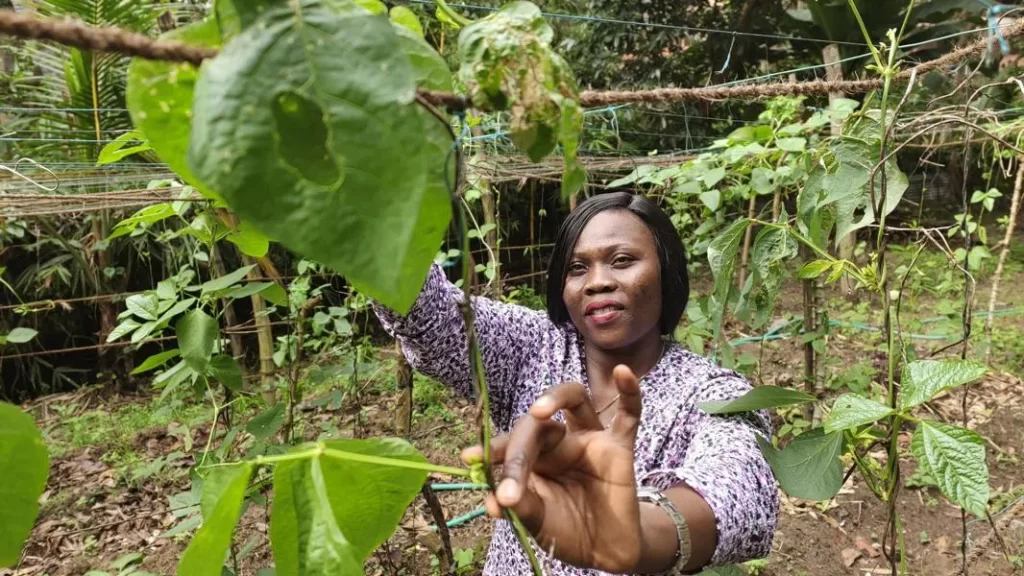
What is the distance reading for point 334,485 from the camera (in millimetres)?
495

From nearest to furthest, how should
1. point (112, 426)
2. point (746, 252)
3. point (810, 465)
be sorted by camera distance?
point (810, 465) → point (746, 252) → point (112, 426)

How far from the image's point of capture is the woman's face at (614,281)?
1165mm

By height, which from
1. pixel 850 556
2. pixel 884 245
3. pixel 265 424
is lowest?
pixel 850 556

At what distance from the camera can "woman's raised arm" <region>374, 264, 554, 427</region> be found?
1088mm

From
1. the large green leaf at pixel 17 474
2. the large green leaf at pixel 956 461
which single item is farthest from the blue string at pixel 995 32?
the large green leaf at pixel 17 474

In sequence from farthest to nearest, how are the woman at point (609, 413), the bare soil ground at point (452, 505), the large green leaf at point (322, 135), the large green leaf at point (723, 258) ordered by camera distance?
the bare soil ground at point (452, 505), the large green leaf at point (723, 258), the woman at point (609, 413), the large green leaf at point (322, 135)

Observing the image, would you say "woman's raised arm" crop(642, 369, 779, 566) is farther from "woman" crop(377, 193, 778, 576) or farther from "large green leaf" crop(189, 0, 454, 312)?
"large green leaf" crop(189, 0, 454, 312)

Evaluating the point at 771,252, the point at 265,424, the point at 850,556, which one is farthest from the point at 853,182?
the point at 850,556

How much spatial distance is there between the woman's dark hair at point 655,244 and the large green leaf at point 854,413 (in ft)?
1.58

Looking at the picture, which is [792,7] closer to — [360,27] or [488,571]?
[488,571]

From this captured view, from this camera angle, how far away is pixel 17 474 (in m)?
0.44

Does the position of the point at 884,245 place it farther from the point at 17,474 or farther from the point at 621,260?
the point at 17,474

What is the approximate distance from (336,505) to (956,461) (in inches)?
28.5

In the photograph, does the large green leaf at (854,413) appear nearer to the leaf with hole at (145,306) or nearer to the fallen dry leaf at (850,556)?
the leaf with hole at (145,306)
